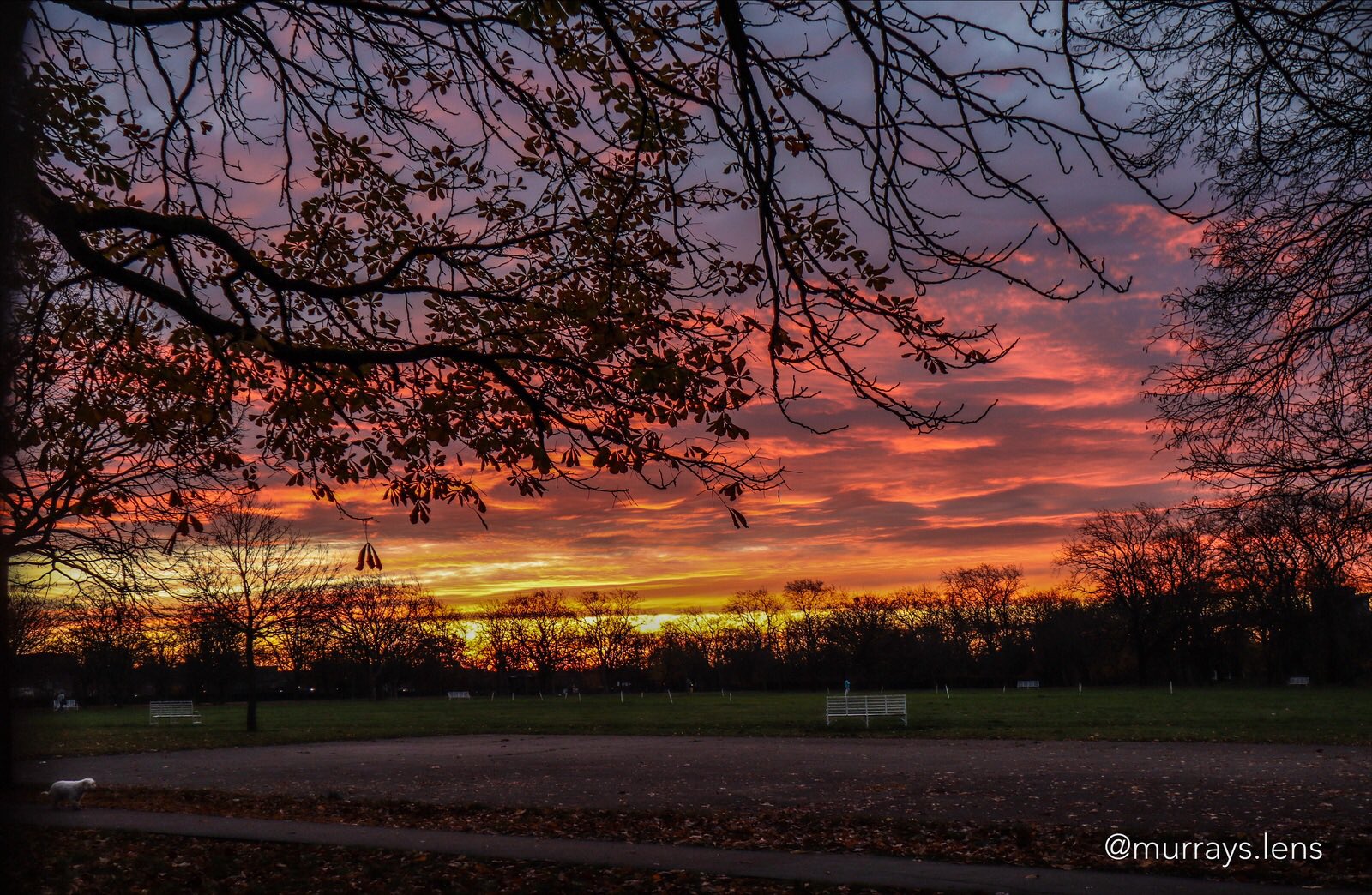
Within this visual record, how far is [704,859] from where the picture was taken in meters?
8.88

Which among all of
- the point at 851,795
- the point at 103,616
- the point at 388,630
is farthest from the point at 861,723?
the point at 388,630

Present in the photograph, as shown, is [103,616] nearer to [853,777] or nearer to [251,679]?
[853,777]

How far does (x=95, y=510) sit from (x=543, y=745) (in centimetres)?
1767

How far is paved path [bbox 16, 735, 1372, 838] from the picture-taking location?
38.2ft

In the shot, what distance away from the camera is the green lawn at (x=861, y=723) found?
2469 cm

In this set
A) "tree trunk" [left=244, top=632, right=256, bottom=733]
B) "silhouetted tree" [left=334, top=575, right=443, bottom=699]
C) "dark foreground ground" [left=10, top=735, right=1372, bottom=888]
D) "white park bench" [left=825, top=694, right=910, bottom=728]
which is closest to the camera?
"dark foreground ground" [left=10, top=735, right=1372, bottom=888]

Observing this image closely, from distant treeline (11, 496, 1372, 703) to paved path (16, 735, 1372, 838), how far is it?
7.97 meters

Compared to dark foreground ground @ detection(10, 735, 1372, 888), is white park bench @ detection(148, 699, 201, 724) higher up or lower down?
lower down

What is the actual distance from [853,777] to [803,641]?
7766 centimetres

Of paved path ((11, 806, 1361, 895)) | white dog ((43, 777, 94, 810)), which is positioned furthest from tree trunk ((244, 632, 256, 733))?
paved path ((11, 806, 1361, 895))

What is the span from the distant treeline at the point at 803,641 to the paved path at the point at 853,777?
314 inches

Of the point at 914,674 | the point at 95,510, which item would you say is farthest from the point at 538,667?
the point at 95,510

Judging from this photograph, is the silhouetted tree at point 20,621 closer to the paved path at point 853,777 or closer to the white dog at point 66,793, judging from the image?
the paved path at point 853,777

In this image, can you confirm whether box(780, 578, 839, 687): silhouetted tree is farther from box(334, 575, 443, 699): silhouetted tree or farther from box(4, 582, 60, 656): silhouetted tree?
box(4, 582, 60, 656): silhouetted tree
